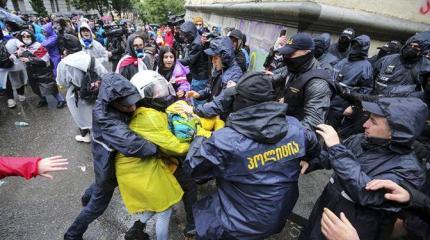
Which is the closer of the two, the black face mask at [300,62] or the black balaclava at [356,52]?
the black face mask at [300,62]

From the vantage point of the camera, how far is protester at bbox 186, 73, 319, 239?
5.80 feet

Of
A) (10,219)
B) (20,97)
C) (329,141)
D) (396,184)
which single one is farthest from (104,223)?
(20,97)

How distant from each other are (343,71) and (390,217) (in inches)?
127

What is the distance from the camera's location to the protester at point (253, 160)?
1.77 meters

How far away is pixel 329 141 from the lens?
1.82 metres

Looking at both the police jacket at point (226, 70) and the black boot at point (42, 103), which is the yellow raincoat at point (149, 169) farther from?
the black boot at point (42, 103)

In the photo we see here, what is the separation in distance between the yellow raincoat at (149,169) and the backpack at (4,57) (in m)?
5.46

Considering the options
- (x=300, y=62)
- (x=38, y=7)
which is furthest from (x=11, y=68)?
(x=38, y=7)

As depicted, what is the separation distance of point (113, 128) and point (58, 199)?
82.1 inches

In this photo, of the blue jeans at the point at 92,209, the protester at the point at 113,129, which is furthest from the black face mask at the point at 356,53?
the blue jeans at the point at 92,209

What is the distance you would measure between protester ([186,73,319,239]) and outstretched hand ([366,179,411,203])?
49cm

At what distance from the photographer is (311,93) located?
2516mm

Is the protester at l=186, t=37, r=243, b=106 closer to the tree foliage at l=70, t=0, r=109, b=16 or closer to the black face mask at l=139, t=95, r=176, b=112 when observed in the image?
the black face mask at l=139, t=95, r=176, b=112

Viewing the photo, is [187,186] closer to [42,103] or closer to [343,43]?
[343,43]
